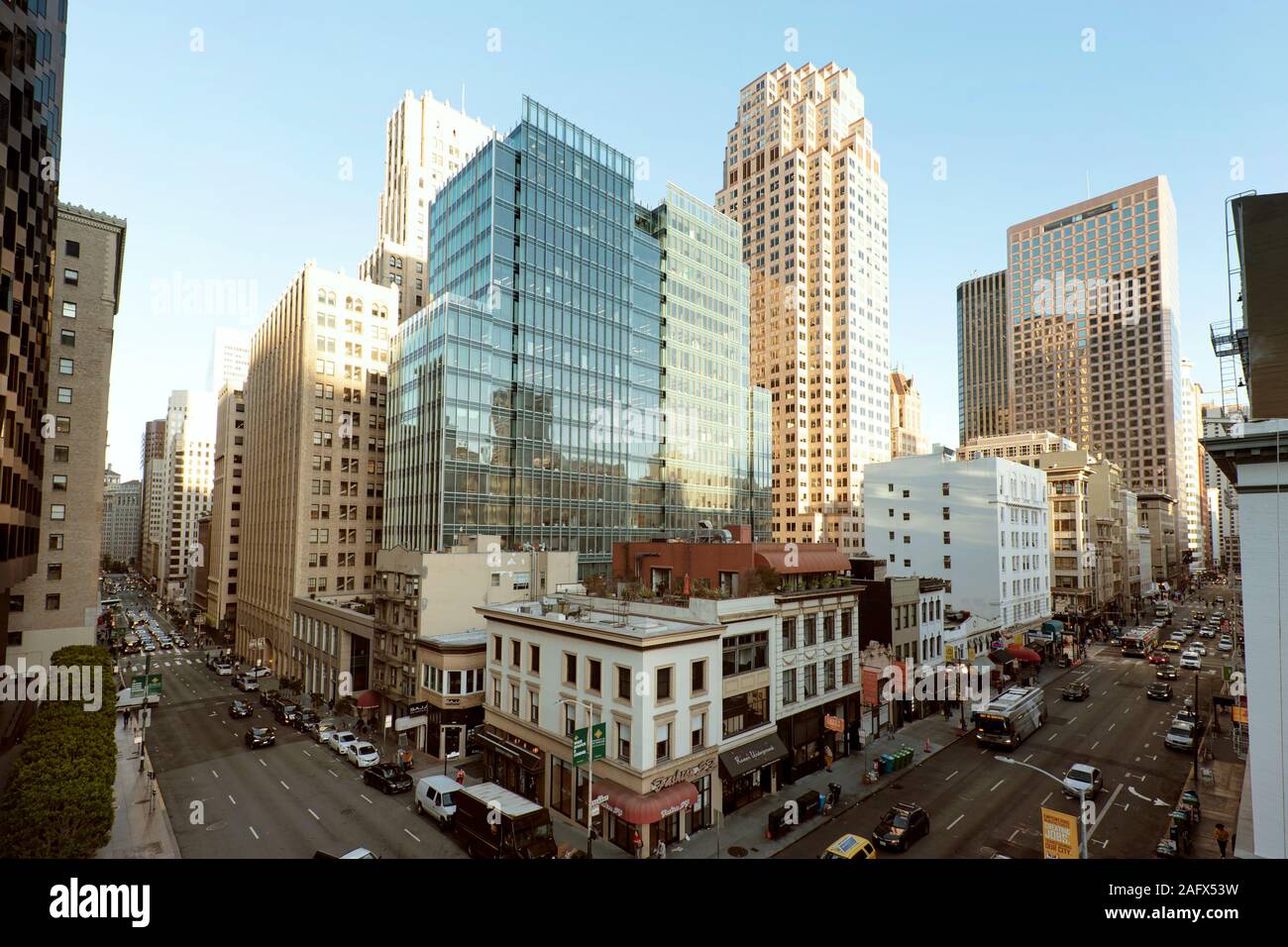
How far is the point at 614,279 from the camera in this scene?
274 ft

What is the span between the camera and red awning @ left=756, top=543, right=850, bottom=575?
38281 millimetres

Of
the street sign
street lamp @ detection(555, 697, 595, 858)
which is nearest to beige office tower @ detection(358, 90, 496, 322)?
street lamp @ detection(555, 697, 595, 858)

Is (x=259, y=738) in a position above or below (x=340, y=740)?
below

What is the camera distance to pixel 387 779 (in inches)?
1457

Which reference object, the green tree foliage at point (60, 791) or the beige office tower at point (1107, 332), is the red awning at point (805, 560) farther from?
the beige office tower at point (1107, 332)

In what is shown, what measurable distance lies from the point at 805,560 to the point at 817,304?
109 m

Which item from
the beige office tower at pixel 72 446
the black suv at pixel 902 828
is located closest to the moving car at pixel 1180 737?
the black suv at pixel 902 828

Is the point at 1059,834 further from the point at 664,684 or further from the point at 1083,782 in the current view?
the point at 664,684

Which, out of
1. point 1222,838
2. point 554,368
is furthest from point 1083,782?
point 554,368

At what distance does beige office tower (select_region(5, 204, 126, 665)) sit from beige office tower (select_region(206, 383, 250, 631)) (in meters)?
47.7

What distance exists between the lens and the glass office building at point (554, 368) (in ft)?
218

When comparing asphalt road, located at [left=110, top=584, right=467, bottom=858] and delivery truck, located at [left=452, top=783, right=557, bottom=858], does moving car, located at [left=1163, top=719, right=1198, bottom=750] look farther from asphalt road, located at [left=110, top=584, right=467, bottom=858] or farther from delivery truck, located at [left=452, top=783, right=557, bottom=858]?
asphalt road, located at [left=110, top=584, right=467, bottom=858]
